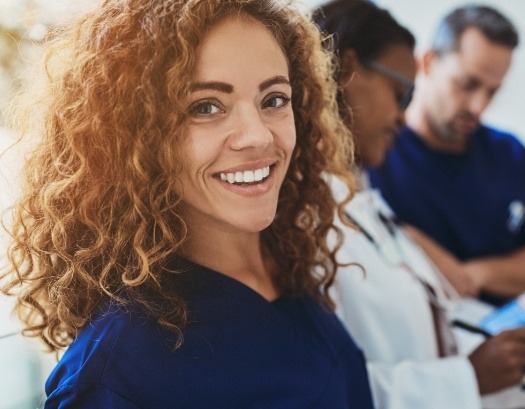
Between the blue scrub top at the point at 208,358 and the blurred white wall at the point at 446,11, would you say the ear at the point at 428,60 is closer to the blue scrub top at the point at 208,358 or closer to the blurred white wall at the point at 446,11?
the blurred white wall at the point at 446,11

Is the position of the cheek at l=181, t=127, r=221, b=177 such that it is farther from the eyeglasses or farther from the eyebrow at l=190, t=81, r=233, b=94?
the eyeglasses

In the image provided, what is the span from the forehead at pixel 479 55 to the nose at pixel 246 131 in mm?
1361

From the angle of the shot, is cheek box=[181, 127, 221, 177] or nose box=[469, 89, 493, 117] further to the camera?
nose box=[469, 89, 493, 117]

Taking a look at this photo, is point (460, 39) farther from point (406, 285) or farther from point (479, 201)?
point (406, 285)

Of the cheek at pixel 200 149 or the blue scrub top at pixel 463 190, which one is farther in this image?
the blue scrub top at pixel 463 190

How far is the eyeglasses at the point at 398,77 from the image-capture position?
1404 mm

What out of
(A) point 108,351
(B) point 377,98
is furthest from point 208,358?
(B) point 377,98

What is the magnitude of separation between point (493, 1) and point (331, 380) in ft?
7.93

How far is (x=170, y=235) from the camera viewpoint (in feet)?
2.91

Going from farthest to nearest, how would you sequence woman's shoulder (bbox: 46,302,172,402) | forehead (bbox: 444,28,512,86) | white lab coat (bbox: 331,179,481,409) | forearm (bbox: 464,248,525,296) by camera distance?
1. forehead (bbox: 444,28,512,86)
2. forearm (bbox: 464,248,525,296)
3. white lab coat (bbox: 331,179,481,409)
4. woman's shoulder (bbox: 46,302,172,402)

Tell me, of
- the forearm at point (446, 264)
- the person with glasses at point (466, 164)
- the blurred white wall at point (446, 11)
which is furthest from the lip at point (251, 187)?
the blurred white wall at point (446, 11)

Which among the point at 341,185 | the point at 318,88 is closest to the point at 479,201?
the point at 341,185

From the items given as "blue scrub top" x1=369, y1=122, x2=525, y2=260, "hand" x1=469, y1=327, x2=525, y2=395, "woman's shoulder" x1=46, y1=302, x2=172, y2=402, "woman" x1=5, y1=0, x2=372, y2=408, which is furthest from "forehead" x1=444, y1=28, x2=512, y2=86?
"woman's shoulder" x1=46, y1=302, x2=172, y2=402

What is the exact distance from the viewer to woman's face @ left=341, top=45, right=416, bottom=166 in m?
1.40
